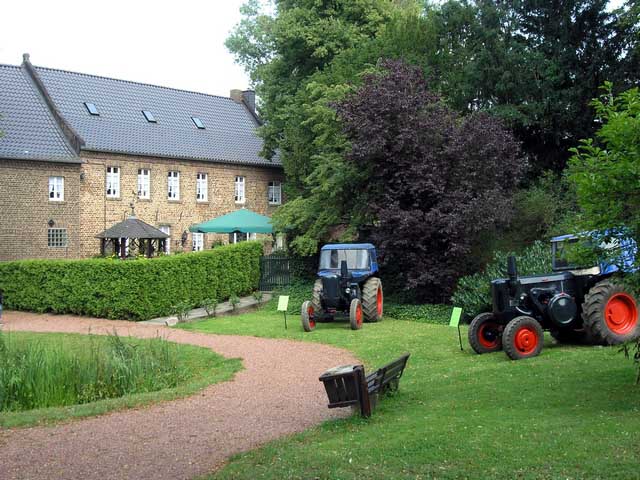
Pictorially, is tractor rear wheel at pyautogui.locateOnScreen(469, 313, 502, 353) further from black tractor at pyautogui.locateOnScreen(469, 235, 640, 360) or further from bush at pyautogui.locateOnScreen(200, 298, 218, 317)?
bush at pyautogui.locateOnScreen(200, 298, 218, 317)

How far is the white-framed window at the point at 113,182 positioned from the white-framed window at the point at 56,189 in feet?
7.67

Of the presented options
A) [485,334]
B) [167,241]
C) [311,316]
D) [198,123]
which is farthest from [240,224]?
[485,334]

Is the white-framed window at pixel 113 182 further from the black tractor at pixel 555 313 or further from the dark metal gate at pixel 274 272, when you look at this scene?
the black tractor at pixel 555 313

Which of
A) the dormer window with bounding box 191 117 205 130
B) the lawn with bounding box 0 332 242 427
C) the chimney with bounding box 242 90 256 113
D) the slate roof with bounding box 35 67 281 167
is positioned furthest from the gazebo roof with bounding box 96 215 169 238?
the chimney with bounding box 242 90 256 113

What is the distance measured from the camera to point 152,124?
39.7m

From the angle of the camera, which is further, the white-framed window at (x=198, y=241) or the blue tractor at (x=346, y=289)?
the white-framed window at (x=198, y=241)

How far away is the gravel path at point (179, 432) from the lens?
733cm

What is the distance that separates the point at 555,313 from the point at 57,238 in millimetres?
26070

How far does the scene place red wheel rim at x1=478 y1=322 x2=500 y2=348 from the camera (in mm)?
14227

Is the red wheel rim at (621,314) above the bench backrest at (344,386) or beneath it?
above

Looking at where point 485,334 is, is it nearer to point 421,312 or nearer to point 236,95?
point 421,312

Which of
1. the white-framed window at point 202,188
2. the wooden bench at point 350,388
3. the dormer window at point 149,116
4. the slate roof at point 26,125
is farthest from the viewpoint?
the white-framed window at point 202,188

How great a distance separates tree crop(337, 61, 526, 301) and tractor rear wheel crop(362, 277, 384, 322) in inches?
67.9

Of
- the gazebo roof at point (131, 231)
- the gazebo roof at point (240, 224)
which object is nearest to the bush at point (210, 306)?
the gazebo roof at point (131, 231)
